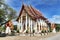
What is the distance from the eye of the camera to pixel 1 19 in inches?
186

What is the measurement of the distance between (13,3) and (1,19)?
1.43 feet

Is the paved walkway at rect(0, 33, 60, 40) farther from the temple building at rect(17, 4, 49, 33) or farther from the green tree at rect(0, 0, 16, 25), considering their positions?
the green tree at rect(0, 0, 16, 25)

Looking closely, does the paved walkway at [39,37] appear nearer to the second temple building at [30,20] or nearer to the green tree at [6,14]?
the second temple building at [30,20]

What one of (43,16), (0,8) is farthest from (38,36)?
(0,8)

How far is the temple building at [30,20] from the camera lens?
4.54 meters

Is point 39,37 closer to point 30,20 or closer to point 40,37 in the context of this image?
point 40,37

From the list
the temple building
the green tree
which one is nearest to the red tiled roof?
the temple building

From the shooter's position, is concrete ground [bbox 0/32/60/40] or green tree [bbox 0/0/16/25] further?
green tree [bbox 0/0/16/25]

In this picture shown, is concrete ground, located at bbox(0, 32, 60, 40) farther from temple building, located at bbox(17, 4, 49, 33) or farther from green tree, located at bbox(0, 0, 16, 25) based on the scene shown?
green tree, located at bbox(0, 0, 16, 25)

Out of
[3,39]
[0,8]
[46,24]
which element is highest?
[0,8]

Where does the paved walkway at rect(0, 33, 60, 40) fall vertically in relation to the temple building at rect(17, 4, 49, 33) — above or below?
below

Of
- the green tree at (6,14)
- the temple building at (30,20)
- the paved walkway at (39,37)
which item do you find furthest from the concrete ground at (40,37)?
the green tree at (6,14)

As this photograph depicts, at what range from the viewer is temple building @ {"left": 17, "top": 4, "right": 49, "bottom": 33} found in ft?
14.9

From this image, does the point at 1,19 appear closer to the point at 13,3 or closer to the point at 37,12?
the point at 13,3
